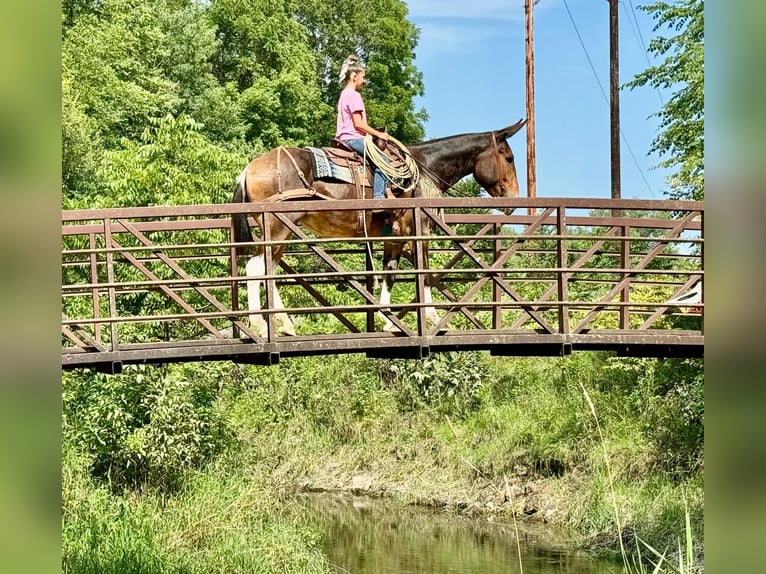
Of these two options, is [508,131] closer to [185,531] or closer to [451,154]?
[451,154]

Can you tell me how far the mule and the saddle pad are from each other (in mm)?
48

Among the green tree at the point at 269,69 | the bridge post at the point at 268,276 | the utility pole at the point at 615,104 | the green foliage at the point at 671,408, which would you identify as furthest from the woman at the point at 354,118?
the green tree at the point at 269,69

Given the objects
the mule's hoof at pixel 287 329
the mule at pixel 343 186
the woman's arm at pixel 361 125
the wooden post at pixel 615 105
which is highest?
the wooden post at pixel 615 105

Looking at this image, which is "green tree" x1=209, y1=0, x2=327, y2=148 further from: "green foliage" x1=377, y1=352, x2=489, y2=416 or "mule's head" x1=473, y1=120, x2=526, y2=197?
"mule's head" x1=473, y1=120, x2=526, y2=197

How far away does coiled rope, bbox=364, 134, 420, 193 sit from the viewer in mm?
8430

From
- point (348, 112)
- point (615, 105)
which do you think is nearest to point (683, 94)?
point (615, 105)

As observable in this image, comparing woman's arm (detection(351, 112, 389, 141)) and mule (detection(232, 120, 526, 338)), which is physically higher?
woman's arm (detection(351, 112, 389, 141))

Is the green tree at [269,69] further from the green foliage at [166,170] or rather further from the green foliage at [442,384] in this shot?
the green foliage at [166,170]

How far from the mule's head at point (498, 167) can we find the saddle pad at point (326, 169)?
4.75ft

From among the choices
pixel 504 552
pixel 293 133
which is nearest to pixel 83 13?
pixel 293 133

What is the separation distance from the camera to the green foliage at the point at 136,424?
40.4 ft

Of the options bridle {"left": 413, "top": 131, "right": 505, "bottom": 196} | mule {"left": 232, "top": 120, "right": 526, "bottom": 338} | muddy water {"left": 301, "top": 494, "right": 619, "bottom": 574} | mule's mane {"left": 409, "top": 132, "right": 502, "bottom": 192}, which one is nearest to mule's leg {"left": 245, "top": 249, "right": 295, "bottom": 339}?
mule {"left": 232, "top": 120, "right": 526, "bottom": 338}

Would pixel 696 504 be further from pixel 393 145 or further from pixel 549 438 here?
pixel 393 145
